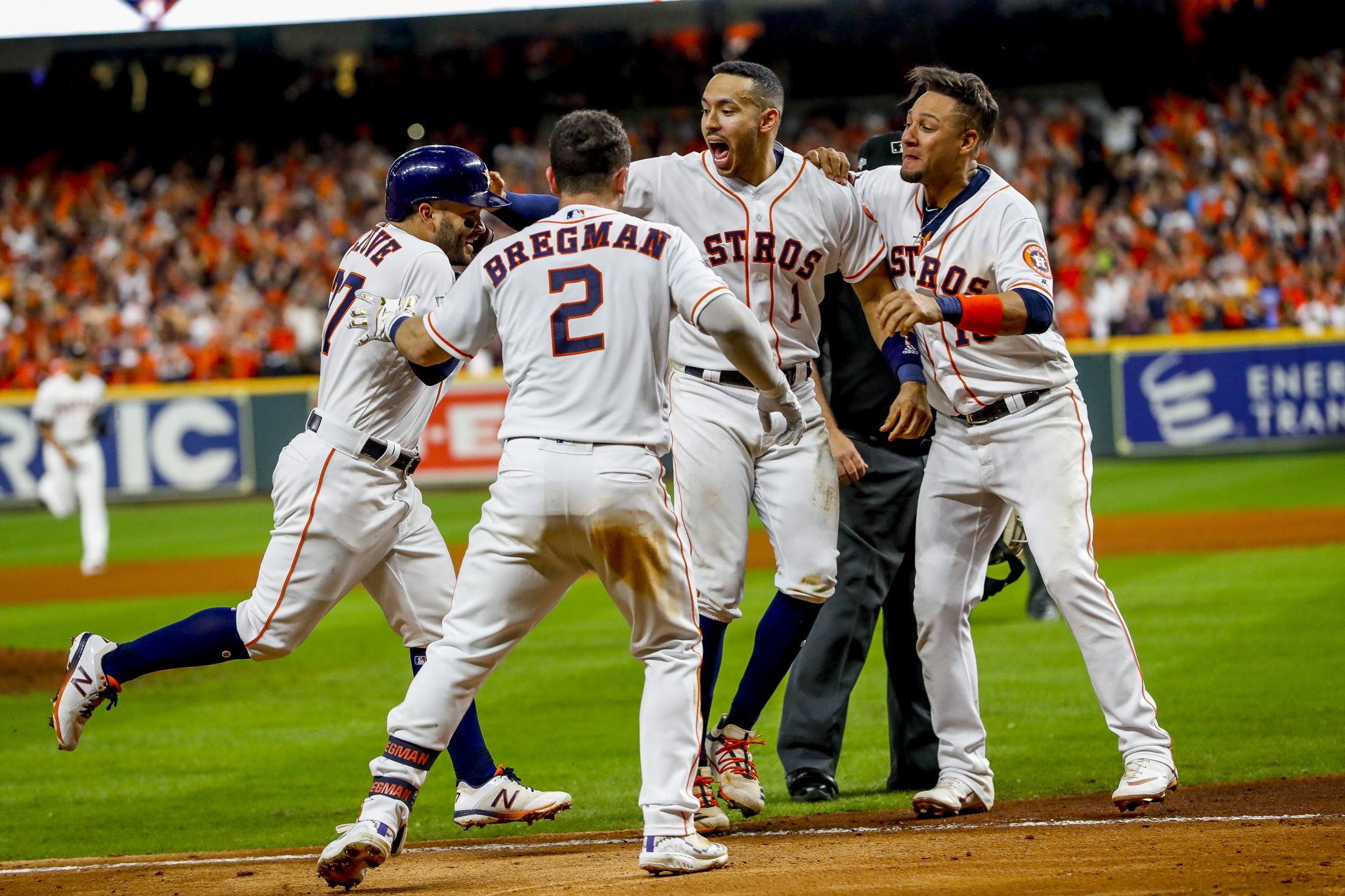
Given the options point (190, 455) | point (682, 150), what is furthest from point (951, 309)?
point (682, 150)

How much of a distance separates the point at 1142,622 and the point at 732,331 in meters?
6.19

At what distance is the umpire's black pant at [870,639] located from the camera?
19.0ft

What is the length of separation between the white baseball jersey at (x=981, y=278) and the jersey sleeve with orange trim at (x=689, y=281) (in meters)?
1.10

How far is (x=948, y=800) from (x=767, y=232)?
6.49ft

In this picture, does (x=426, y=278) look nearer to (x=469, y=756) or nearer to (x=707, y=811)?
(x=469, y=756)

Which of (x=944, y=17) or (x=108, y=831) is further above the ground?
(x=944, y=17)

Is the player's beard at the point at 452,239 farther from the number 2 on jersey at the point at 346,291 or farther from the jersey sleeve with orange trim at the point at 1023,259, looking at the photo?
the jersey sleeve with orange trim at the point at 1023,259

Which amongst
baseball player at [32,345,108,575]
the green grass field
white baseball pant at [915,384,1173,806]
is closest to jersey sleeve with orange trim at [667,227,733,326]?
white baseball pant at [915,384,1173,806]

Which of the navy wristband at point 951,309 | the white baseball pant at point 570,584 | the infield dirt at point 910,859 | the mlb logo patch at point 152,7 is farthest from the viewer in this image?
the mlb logo patch at point 152,7

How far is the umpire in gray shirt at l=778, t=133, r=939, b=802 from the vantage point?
228 inches

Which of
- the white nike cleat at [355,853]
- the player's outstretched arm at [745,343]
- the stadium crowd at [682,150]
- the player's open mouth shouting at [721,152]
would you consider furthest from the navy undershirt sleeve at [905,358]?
the stadium crowd at [682,150]

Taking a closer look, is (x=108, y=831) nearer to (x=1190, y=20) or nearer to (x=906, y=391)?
(x=906, y=391)

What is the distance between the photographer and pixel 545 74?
2909 cm

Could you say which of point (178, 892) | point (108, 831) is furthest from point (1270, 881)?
point (108, 831)
